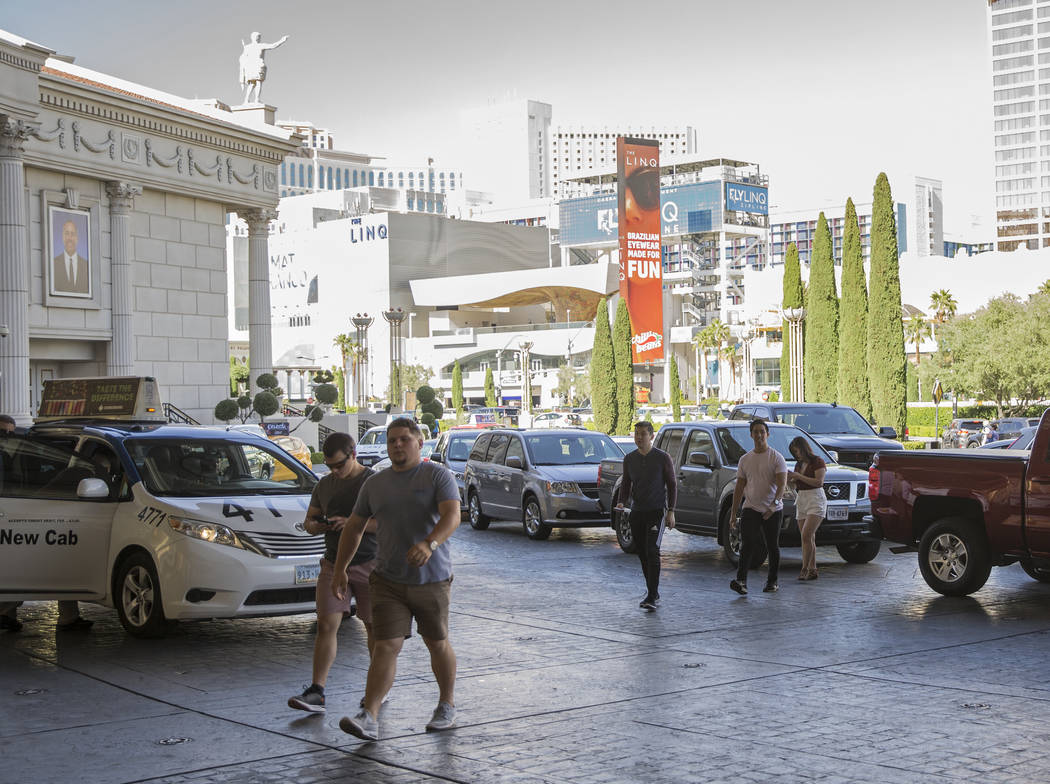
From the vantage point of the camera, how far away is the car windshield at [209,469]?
34.7 ft

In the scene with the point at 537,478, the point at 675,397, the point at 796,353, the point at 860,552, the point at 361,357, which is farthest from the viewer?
the point at 361,357

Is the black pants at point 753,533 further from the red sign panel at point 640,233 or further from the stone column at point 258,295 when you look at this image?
the red sign panel at point 640,233

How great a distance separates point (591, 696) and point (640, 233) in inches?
4558

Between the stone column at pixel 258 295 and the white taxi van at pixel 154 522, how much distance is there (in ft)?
110

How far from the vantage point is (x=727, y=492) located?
15703 millimetres

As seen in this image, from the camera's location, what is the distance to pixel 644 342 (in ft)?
408

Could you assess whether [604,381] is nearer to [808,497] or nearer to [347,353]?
[808,497]

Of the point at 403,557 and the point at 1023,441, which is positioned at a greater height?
the point at 403,557

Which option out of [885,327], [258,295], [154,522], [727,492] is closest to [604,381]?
[885,327]

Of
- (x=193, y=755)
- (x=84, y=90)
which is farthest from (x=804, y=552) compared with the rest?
(x=84, y=90)

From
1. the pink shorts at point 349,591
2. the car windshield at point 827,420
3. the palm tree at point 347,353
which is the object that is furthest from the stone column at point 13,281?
the palm tree at point 347,353

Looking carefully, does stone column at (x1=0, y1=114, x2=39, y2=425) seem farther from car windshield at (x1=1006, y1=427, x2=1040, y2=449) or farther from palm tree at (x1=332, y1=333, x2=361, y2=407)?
palm tree at (x1=332, y1=333, x2=361, y2=407)

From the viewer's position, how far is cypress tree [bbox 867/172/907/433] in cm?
4462

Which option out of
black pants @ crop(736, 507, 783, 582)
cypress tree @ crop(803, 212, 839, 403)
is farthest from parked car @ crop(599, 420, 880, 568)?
cypress tree @ crop(803, 212, 839, 403)
